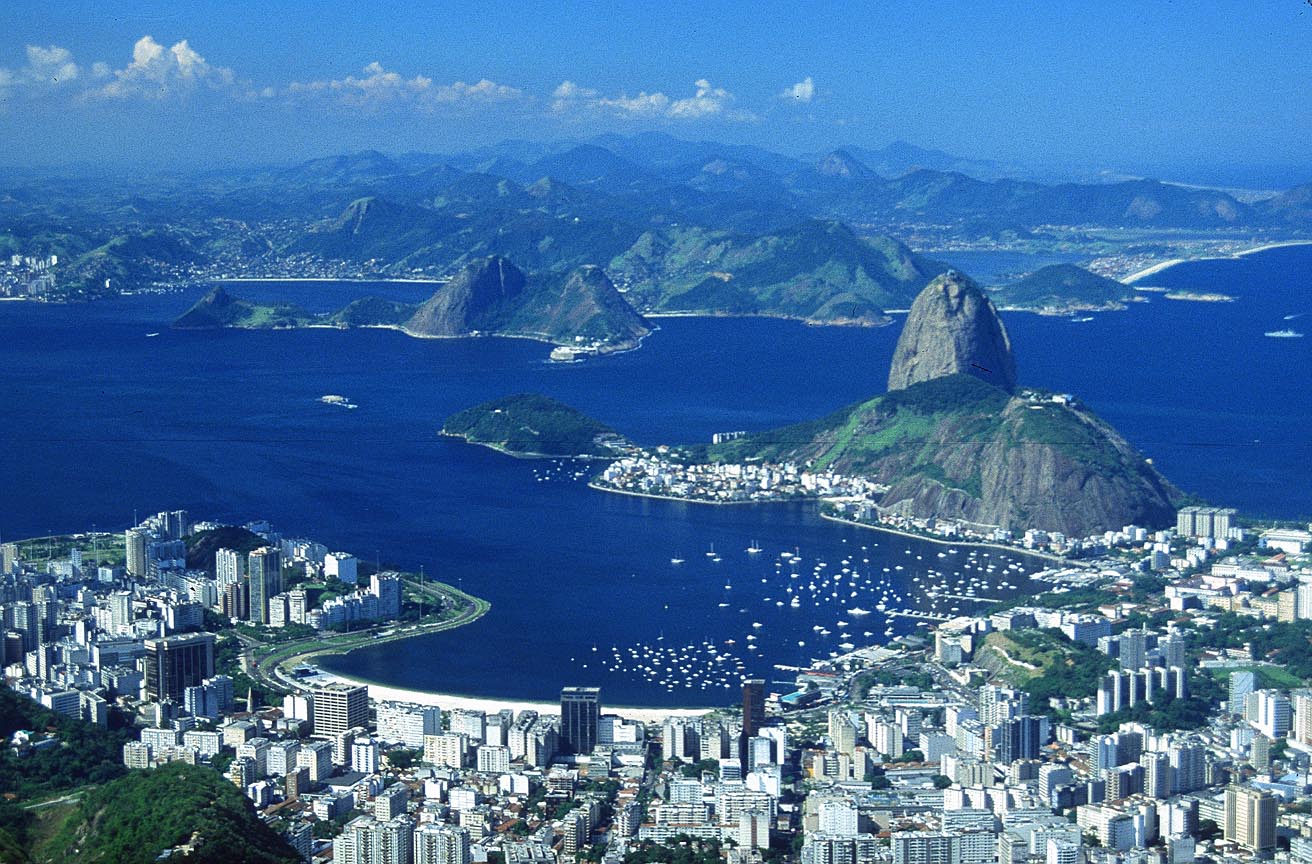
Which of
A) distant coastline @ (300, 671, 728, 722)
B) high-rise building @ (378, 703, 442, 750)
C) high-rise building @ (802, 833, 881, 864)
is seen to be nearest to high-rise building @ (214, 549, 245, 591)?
distant coastline @ (300, 671, 728, 722)

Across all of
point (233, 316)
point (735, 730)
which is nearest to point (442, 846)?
point (735, 730)

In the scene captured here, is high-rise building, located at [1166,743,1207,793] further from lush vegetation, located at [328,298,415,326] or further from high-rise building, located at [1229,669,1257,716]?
lush vegetation, located at [328,298,415,326]

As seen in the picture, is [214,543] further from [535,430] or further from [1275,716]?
[1275,716]

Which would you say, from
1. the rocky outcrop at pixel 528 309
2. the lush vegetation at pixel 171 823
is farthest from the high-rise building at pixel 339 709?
the rocky outcrop at pixel 528 309

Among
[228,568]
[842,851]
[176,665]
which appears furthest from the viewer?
[228,568]

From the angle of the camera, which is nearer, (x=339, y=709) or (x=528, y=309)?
(x=339, y=709)

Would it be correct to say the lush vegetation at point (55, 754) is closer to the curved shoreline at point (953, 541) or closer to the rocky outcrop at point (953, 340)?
the curved shoreline at point (953, 541)
